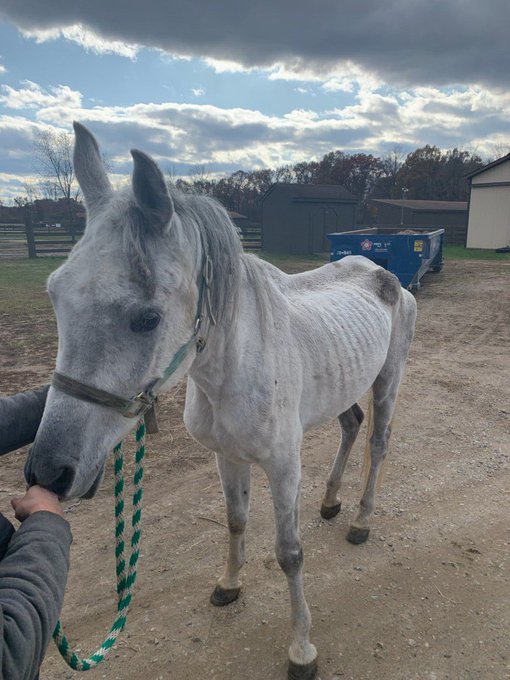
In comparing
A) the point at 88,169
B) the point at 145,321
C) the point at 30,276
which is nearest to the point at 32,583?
the point at 145,321

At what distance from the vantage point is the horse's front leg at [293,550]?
7.00 feet

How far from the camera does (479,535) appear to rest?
10.1ft

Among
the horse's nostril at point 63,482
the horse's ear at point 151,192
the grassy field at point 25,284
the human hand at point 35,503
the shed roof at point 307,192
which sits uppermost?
the shed roof at point 307,192

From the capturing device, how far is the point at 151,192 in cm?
133

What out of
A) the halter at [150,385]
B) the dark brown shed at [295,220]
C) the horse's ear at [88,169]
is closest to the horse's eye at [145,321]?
the halter at [150,385]

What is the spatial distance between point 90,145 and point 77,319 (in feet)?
2.27

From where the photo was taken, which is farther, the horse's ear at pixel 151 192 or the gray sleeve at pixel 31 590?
the horse's ear at pixel 151 192

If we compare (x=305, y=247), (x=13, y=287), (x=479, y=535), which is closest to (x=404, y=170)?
(x=305, y=247)

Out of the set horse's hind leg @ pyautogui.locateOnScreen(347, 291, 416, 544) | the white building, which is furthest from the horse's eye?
the white building

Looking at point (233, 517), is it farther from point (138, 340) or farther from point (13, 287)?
point (13, 287)

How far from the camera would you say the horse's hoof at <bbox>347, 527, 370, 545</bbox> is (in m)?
3.05

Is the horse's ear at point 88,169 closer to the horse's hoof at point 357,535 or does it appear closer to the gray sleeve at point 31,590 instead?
the gray sleeve at point 31,590

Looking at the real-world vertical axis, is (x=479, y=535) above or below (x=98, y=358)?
below

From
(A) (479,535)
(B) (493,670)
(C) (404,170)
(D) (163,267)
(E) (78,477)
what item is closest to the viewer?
(E) (78,477)
